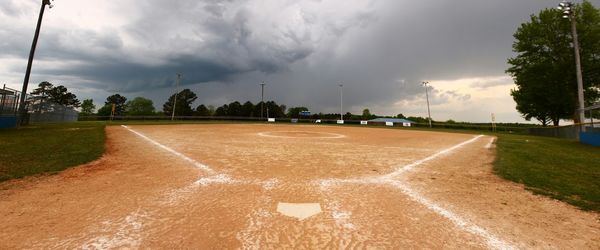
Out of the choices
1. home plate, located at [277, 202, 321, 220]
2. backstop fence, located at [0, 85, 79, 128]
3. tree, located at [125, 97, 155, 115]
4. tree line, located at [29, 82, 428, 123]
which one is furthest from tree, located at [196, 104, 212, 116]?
home plate, located at [277, 202, 321, 220]

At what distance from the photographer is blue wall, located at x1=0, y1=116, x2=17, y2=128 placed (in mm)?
A: 14280

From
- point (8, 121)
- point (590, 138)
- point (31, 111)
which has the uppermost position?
point (31, 111)

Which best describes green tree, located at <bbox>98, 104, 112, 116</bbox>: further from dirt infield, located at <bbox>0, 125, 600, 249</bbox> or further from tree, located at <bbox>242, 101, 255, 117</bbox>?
dirt infield, located at <bbox>0, 125, 600, 249</bbox>

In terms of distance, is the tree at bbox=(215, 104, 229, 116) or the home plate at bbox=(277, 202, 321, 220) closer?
the home plate at bbox=(277, 202, 321, 220)

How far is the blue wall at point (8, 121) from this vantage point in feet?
46.9

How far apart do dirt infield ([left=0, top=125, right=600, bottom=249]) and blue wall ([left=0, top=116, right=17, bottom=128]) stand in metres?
14.4

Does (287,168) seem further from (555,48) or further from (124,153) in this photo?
(555,48)

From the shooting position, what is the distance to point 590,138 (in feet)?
47.3

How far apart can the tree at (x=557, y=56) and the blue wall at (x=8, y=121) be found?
41913 mm

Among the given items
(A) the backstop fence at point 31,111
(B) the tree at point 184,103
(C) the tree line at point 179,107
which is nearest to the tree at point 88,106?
(C) the tree line at point 179,107

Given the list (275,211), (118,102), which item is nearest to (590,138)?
(275,211)

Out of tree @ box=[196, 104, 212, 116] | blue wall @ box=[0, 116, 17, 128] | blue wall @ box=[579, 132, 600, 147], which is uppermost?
tree @ box=[196, 104, 212, 116]

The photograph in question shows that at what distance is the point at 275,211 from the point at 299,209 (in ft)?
1.03

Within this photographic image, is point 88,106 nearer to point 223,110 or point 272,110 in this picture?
point 223,110
